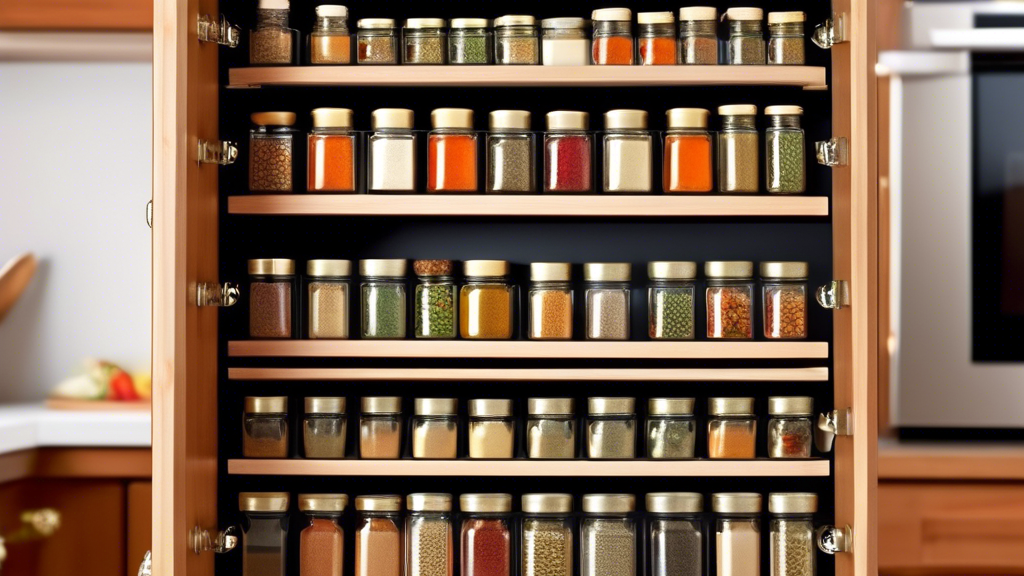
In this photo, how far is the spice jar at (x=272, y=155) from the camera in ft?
5.07

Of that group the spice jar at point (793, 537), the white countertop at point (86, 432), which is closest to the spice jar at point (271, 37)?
the white countertop at point (86, 432)

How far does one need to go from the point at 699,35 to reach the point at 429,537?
83 cm

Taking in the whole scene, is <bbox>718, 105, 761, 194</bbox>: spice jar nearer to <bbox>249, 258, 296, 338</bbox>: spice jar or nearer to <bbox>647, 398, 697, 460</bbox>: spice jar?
<bbox>647, 398, 697, 460</bbox>: spice jar

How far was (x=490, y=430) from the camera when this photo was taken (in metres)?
1.54

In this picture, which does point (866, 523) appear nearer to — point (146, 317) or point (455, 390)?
point (455, 390)

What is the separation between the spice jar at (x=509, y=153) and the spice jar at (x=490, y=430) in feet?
1.02

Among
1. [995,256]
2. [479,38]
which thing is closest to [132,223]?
[479,38]

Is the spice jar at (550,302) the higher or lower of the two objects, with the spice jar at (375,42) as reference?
lower

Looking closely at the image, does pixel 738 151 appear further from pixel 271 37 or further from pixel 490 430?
pixel 271 37

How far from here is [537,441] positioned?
5.08 feet

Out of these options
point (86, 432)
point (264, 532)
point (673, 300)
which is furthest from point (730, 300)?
point (86, 432)

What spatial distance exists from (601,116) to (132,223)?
120 centimetres

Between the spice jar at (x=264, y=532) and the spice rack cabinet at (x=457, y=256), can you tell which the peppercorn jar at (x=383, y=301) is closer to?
the spice rack cabinet at (x=457, y=256)

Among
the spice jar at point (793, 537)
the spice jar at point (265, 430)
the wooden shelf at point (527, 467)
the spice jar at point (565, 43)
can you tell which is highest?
the spice jar at point (565, 43)
